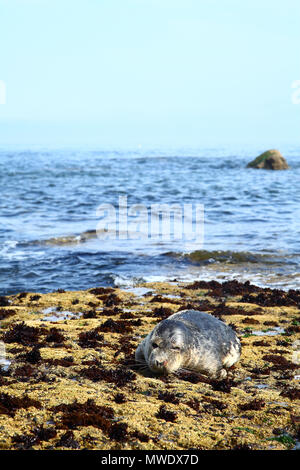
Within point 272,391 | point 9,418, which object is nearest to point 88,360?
point 9,418

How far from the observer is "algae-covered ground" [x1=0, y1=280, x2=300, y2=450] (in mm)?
6453

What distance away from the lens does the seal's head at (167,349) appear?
28.1 ft

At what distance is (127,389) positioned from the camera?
8.02m

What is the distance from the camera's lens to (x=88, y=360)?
927 cm

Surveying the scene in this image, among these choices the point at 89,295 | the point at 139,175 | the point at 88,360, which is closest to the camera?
the point at 88,360

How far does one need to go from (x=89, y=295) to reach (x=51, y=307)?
171 cm

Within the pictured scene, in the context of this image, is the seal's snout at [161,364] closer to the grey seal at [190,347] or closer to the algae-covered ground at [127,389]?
the grey seal at [190,347]

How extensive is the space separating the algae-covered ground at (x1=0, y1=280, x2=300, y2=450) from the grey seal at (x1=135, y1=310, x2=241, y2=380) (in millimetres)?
224

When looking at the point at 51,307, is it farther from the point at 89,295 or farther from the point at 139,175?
the point at 139,175

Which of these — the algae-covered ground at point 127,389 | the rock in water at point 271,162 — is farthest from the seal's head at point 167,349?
the rock in water at point 271,162

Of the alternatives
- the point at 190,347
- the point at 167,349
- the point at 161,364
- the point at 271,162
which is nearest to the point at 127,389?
the point at 161,364

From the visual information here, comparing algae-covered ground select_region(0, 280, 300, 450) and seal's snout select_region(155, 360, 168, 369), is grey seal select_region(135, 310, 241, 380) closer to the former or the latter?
seal's snout select_region(155, 360, 168, 369)

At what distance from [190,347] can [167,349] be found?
428 millimetres

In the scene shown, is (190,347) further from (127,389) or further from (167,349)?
(127,389)
